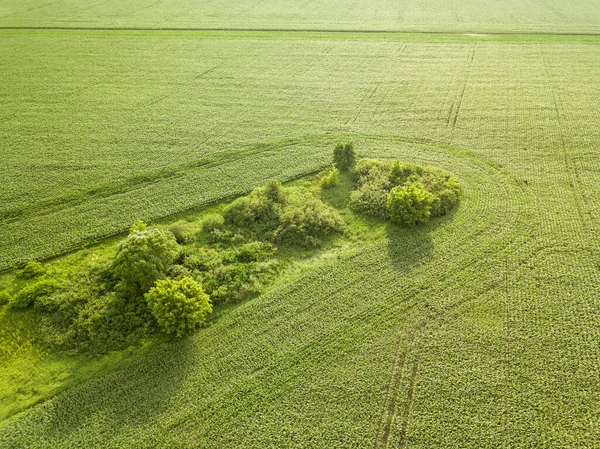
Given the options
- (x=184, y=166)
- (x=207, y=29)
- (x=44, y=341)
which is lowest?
(x=44, y=341)

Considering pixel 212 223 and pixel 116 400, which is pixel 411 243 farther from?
pixel 116 400

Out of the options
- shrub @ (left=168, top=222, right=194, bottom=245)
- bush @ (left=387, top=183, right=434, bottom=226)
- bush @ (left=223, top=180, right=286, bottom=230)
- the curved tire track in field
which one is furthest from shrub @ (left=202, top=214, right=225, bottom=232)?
bush @ (left=387, top=183, right=434, bottom=226)

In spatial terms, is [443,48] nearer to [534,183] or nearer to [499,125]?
[499,125]

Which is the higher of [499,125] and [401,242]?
[499,125]

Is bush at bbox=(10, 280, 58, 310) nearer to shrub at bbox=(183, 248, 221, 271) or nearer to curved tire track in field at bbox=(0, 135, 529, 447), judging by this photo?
curved tire track in field at bbox=(0, 135, 529, 447)

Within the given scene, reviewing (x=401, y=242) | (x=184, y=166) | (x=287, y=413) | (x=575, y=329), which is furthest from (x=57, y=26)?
(x=575, y=329)

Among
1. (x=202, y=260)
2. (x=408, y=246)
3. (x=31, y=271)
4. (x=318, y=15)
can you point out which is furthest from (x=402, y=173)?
(x=318, y=15)

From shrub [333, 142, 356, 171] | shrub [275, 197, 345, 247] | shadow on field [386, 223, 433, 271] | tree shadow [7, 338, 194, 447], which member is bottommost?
tree shadow [7, 338, 194, 447]
